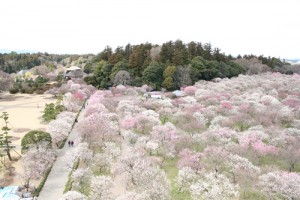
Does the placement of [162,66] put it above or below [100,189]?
above

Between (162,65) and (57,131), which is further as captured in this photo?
(162,65)

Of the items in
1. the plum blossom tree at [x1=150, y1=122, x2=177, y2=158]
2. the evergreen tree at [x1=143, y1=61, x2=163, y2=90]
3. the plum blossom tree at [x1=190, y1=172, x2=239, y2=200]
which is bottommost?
the plum blossom tree at [x1=190, y1=172, x2=239, y2=200]

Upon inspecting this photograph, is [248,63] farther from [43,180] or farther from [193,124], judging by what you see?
[43,180]

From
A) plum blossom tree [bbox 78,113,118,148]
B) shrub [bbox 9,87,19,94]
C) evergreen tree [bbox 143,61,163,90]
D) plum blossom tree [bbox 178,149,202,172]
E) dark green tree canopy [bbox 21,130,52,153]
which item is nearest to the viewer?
plum blossom tree [bbox 178,149,202,172]

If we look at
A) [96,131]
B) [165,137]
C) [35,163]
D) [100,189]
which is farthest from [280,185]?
[35,163]

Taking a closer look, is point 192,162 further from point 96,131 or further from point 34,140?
point 34,140

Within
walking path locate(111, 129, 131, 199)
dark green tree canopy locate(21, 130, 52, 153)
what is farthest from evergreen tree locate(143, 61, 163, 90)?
walking path locate(111, 129, 131, 199)

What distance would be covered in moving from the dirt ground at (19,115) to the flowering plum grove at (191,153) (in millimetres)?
5431

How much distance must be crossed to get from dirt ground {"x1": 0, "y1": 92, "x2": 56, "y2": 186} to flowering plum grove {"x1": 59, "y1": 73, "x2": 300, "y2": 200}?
17.8 feet

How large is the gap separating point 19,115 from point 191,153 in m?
30.6

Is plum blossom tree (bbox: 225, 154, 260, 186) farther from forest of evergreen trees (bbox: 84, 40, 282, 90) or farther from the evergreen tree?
the evergreen tree

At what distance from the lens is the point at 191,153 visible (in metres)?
23.0

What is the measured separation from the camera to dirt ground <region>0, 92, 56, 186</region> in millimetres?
24359

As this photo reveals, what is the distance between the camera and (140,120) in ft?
101
